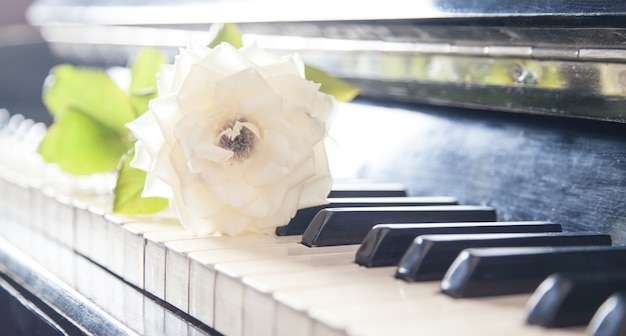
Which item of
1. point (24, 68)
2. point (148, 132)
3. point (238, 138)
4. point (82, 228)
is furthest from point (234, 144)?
point (24, 68)


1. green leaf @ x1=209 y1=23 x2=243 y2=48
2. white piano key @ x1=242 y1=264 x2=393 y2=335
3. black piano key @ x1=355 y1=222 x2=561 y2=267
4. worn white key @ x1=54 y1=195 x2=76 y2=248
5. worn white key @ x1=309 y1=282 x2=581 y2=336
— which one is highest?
green leaf @ x1=209 y1=23 x2=243 y2=48

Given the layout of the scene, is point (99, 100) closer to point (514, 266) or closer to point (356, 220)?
point (356, 220)

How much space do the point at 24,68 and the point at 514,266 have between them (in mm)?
2129

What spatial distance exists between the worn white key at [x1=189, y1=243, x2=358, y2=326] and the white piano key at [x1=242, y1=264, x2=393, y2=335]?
63 millimetres

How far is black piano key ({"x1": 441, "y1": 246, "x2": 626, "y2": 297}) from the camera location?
668mm

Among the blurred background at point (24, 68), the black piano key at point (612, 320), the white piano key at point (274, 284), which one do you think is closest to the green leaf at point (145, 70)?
the white piano key at point (274, 284)

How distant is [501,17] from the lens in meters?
0.97

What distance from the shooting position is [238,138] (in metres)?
0.90

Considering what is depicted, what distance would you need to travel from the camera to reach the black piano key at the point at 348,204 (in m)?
0.92

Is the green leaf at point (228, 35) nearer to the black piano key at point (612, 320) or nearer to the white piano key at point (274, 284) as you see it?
the white piano key at point (274, 284)

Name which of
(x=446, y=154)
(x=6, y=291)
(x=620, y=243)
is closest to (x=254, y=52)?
(x=446, y=154)

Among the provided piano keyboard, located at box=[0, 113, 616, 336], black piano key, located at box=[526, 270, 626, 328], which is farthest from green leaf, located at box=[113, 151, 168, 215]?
black piano key, located at box=[526, 270, 626, 328]

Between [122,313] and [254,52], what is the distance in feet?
1.17

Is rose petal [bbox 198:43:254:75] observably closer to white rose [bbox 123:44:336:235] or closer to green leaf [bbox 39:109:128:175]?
white rose [bbox 123:44:336:235]
